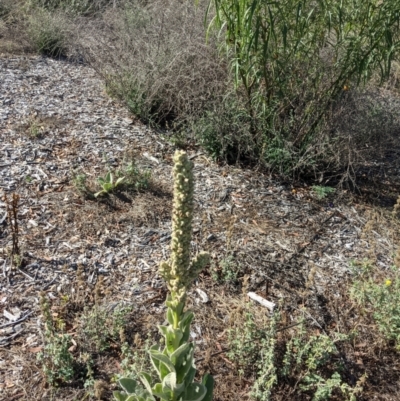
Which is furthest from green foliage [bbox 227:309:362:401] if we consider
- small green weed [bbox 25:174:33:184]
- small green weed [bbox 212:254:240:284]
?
small green weed [bbox 25:174:33:184]

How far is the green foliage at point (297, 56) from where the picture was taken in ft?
11.1

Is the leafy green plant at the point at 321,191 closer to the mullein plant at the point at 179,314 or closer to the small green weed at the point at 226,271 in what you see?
the small green weed at the point at 226,271

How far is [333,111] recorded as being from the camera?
4137 mm

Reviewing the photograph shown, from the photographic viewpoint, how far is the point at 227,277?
3020 millimetres

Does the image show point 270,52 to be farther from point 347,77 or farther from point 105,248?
point 105,248

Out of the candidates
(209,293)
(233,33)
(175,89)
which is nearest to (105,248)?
(209,293)

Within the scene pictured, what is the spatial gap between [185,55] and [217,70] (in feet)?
1.35

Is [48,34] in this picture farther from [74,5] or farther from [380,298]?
[380,298]

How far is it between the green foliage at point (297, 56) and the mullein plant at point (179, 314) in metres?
2.14

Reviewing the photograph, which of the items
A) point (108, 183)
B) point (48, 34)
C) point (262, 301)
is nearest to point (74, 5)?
point (48, 34)

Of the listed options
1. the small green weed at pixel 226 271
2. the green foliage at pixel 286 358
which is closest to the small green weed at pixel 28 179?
the small green weed at pixel 226 271

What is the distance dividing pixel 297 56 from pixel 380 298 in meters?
2.12

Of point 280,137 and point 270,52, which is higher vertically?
point 270,52

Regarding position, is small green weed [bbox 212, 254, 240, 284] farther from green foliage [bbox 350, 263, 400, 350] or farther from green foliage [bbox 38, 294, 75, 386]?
green foliage [bbox 38, 294, 75, 386]
